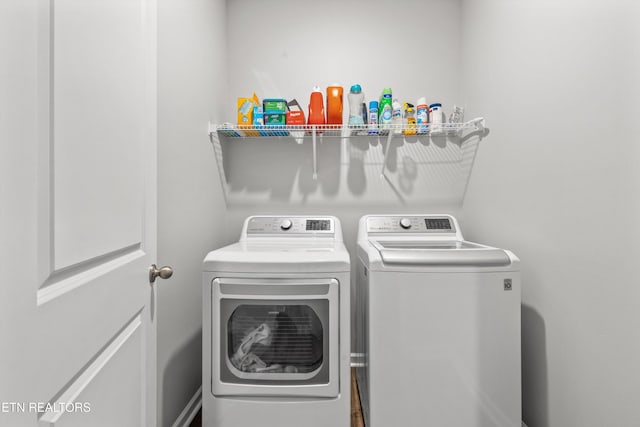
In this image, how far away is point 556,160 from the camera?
131 centimetres

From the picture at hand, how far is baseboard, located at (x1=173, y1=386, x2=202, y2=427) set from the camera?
152 cm

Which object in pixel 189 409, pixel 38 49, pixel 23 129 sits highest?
pixel 38 49

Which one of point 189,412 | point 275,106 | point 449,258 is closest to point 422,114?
point 275,106

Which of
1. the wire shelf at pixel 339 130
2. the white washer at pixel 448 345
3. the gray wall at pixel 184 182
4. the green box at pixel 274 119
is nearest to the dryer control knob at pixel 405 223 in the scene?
the wire shelf at pixel 339 130

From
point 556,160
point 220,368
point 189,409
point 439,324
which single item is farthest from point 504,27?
point 189,409

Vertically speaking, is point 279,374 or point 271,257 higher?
point 271,257

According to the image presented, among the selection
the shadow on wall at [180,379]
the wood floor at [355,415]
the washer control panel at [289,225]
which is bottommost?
the wood floor at [355,415]

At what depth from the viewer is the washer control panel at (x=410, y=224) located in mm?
1985

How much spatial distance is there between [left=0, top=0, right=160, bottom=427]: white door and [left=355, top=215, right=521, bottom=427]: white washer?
0.91 metres

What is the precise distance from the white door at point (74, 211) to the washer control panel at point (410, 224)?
1.39m

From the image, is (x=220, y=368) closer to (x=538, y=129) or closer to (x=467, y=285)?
(x=467, y=285)

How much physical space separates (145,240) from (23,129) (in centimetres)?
50

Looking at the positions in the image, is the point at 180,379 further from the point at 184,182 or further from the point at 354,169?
the point at 354,169

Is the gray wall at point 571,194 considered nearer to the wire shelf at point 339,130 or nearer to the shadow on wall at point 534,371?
the shadow on wall at point 534,371
